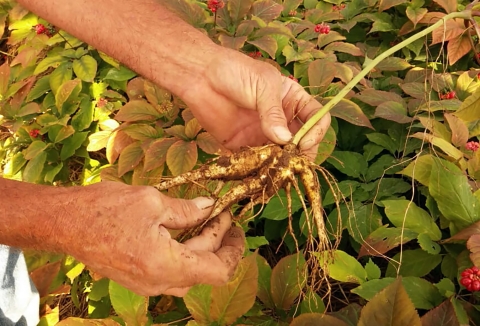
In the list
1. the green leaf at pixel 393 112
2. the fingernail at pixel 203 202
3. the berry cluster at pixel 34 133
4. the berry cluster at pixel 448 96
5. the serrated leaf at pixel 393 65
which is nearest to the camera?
the fingernail at pixel 203 202

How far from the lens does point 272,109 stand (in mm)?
1263

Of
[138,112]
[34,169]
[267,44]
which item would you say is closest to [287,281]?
[138,112]

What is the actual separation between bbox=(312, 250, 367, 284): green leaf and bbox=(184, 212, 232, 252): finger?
279mm

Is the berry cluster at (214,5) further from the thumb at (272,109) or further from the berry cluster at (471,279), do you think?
the berry cluster at (471,279)

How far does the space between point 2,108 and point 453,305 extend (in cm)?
203

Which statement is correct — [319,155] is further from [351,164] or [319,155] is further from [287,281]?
[287,281]

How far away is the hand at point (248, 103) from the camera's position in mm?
1274

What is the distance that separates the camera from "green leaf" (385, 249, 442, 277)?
1.29 meters

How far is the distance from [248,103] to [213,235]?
45 centimetres

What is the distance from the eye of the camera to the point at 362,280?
1231 millimetres

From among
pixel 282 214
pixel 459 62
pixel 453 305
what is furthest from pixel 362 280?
pixel 459 62

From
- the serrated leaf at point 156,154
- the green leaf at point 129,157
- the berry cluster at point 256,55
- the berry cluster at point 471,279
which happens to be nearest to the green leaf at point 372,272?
the berry cluster at point 471,279

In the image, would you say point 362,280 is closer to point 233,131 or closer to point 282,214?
point 282,214

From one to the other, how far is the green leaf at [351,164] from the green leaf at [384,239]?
28cm
